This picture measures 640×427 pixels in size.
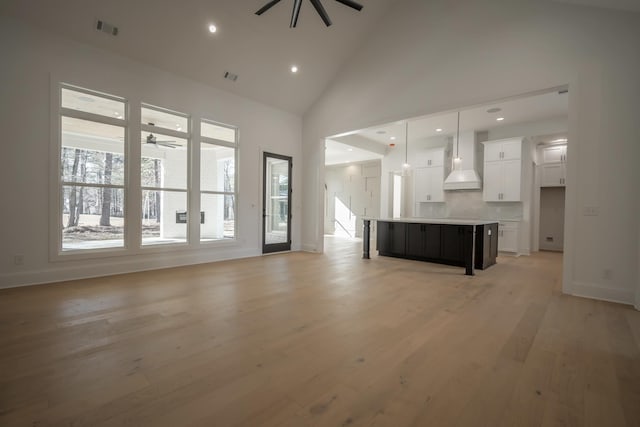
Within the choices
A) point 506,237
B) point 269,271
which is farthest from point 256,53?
point 506,237

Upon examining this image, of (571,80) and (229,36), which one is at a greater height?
(229,36)

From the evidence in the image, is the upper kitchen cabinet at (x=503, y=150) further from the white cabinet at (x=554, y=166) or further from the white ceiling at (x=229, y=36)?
the white ceiling at (x=229, y=36)

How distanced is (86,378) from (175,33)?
4.82 metres

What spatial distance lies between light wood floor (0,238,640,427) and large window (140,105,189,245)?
1.51 m

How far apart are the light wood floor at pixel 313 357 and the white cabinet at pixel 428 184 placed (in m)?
4.85

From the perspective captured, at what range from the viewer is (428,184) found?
27.8ft

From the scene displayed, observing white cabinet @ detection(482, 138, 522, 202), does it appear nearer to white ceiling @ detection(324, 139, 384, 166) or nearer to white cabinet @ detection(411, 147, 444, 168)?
white cabinet @ detection(411, 147, 444, 168)

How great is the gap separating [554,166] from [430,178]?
10.5ft

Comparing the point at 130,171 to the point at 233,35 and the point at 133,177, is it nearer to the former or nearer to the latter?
the point at 133,177

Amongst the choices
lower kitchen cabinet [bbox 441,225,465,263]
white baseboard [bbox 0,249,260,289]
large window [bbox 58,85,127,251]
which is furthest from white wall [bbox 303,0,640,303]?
large window [bbox 58,85,127,251]

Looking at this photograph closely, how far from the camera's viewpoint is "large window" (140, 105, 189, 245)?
495 centimetres

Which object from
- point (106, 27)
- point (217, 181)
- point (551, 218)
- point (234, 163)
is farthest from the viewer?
point (551, 218)

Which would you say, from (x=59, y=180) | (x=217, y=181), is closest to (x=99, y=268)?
(x=59, y=180)

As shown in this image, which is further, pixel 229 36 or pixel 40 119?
pixel 229 36
